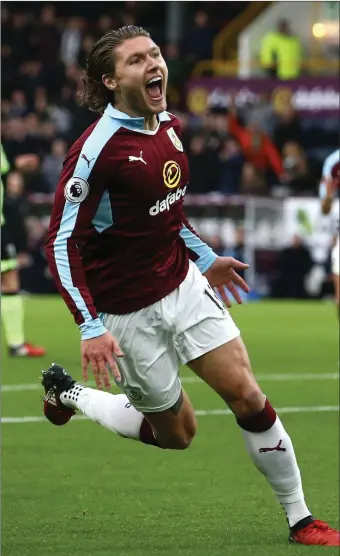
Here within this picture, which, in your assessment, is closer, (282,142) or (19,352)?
(19,352)

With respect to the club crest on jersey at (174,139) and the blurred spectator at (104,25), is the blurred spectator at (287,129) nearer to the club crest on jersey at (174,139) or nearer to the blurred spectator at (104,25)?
the blurred spectator at (104,25)

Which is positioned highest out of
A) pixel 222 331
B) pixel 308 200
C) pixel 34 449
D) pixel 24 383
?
pixel 222 331

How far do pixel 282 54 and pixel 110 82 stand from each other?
20325 mm

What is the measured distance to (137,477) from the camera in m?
7.42

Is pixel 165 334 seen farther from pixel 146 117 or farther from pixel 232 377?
pixel 146 117

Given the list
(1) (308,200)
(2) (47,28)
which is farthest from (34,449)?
(2) (47,28)

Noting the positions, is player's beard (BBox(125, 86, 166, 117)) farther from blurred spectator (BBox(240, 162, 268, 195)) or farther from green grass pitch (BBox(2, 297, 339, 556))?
blurred spectator (BBox(240, 162, 268, 195))

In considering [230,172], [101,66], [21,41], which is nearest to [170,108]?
[230,172]

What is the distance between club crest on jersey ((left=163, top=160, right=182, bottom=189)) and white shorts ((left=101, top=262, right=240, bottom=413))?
1.52 ft

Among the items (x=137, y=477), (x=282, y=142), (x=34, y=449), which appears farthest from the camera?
(x=282, y=142)

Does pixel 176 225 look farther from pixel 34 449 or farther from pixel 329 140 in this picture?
pixel 329 140

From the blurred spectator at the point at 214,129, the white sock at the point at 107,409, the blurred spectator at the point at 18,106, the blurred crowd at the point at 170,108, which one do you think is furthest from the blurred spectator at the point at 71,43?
the white sock at the point at 107,409

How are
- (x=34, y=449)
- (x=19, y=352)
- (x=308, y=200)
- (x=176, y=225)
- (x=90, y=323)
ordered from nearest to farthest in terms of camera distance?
(x=90, y=323), (x=176, y=225), (x=34, y=449), (x=19, y=352), (x=308, y=200)

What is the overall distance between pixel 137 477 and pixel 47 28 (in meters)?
21.0
